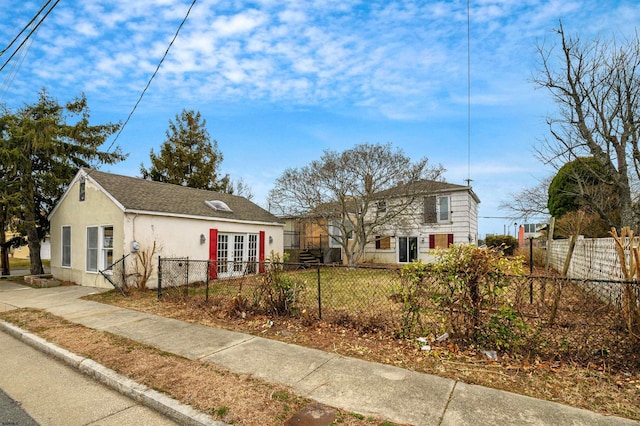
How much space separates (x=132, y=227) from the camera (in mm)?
10719

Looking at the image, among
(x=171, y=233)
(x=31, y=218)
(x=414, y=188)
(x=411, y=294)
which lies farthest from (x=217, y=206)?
(x=411, y=294)

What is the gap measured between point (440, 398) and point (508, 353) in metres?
1.66

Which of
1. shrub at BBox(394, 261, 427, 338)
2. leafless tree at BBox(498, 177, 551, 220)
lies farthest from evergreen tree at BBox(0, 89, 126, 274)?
leafless tree at BBox(498, 177, 551, 220)

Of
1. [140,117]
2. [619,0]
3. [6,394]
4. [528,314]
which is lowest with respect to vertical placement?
[6,394]

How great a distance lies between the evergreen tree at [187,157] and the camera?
26672 millimetres

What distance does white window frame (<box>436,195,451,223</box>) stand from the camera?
67.1ft

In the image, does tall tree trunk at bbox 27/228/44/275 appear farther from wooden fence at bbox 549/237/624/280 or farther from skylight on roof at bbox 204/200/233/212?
wooden fence at bbox 549/237/624/280

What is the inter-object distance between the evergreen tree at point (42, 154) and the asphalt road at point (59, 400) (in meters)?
10.00

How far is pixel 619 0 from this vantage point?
7.33 meters

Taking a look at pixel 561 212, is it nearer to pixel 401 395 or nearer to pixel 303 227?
pixel 303 227

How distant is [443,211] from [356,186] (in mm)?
7804

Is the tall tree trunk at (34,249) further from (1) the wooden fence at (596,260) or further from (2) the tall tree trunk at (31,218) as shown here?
(1) the wooden fence at (596,260)

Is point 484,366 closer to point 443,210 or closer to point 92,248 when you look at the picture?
point 92,248

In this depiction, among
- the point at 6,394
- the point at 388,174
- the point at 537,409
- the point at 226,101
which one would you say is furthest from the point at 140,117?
the point at 537,409
